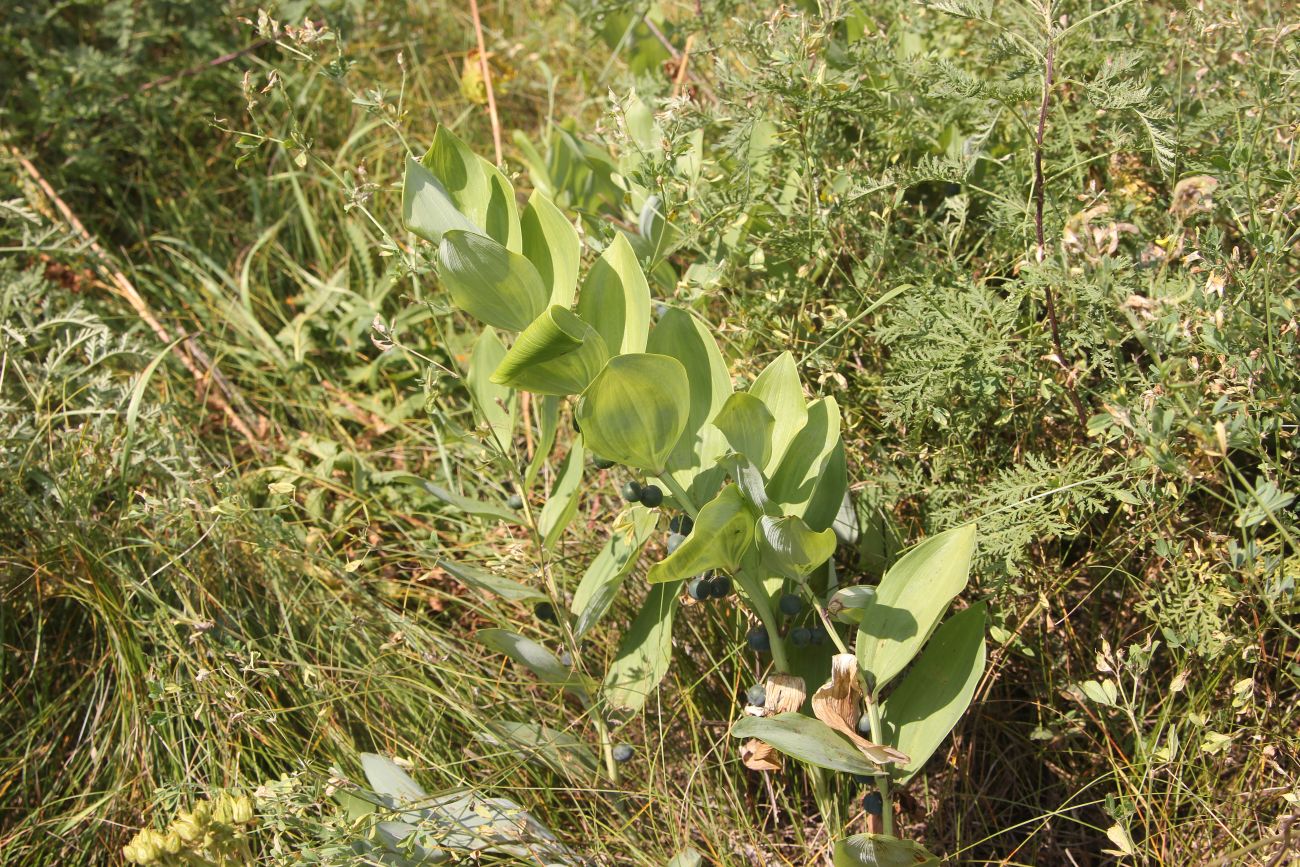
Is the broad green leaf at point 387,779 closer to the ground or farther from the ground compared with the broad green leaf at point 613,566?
closer to the ground

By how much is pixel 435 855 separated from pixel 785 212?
116 centimetres

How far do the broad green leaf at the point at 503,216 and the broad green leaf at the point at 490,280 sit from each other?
0.08 metres

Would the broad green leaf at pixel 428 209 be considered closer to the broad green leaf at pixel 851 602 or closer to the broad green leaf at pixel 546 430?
the broad green leaf at pixel 546 430

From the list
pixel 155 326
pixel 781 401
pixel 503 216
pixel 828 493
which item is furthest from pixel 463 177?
pixel 155 326

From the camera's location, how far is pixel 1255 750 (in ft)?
5.32

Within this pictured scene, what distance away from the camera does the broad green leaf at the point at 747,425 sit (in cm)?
143

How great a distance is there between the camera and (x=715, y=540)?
1393mm

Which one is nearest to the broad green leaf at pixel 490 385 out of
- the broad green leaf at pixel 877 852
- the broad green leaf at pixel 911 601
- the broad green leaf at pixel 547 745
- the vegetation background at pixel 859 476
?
the vegetation background at pixel 859 476

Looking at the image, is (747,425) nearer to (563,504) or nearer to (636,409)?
(636,409)

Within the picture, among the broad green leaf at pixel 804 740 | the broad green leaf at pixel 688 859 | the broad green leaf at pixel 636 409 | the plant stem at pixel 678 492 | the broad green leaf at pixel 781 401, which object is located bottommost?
the broad green leaf at pixel 688 859

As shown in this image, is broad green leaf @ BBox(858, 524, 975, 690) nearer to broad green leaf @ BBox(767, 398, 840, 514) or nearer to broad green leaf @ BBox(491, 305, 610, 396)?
broad green leaf @ BBox(767, 398, 840, 514)

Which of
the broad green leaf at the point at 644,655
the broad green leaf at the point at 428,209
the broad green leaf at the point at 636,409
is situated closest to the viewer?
the broad green leaf at the point at 636,409

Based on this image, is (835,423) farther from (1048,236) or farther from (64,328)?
(64,328)

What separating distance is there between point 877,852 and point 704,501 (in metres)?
0.51
